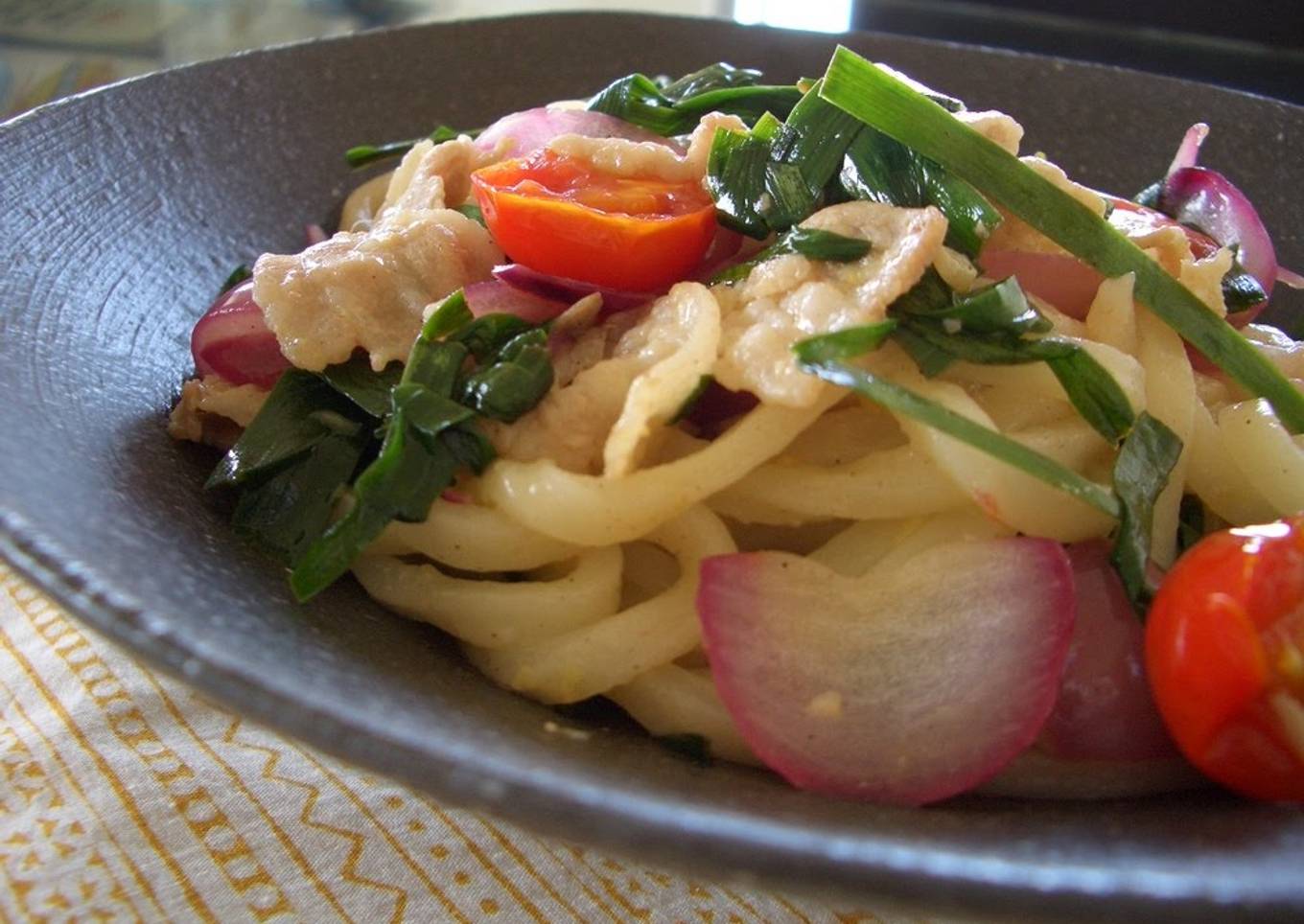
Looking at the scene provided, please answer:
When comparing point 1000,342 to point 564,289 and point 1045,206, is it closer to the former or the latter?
point 1045,206

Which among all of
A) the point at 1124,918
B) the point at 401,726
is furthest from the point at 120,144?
the point at 1124,918

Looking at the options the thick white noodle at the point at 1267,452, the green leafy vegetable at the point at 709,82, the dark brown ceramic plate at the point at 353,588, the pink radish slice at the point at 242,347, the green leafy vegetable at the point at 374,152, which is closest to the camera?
the dark brown ceramic plate at the point at 353,588

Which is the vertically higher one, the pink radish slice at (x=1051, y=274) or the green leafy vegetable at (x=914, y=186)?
the green leafy vegetable at (x=914, y=186)

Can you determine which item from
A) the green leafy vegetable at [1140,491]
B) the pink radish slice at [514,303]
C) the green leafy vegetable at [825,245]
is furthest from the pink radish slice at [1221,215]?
the pink radish slice at [514,303]

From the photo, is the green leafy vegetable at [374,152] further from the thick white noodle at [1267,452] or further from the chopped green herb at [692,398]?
the thick white noodle at [1267,452]

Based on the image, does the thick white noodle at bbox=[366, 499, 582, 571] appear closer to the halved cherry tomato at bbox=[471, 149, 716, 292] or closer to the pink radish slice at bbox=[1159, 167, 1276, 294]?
the halved cherry tomato at bbox=[471, 149, 716, 292]

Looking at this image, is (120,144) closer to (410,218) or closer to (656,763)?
(410,218)
